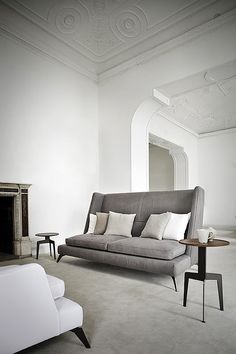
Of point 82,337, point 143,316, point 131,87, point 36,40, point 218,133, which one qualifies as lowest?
point 143,316

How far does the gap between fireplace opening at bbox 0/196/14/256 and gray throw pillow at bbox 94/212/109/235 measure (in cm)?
146

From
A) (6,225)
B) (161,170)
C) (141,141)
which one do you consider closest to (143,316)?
(6,225)

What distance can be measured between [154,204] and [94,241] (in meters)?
1.03

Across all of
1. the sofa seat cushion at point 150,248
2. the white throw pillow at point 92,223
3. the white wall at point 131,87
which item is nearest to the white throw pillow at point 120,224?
the white throw pillow at point 92,223

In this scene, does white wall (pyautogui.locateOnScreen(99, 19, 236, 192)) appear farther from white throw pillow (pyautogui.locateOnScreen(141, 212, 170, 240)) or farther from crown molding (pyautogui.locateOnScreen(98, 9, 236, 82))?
white throw pillow (pyautogui.locateOnScreen(141, 212, 170, 240))

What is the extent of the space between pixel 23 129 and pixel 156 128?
3.88 m

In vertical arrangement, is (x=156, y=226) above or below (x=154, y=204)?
below

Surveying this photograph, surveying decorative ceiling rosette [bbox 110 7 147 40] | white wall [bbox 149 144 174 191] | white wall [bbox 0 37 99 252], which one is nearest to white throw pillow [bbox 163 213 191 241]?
white wall [bbox 0 37 99 252]

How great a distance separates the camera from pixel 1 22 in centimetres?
438

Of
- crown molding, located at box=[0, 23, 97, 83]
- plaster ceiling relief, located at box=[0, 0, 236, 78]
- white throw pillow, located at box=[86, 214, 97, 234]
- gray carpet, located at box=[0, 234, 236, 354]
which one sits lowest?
gray carpet, located at box=[0, 234, 236, 354]

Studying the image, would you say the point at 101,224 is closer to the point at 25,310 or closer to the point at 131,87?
the point at 25,310

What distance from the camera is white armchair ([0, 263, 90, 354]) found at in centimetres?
132

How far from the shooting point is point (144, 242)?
327 cm

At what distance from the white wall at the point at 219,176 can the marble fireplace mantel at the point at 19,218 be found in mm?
7009
